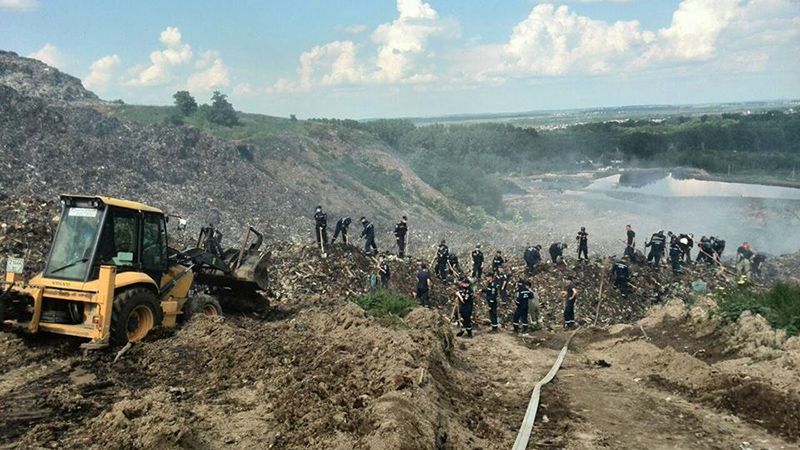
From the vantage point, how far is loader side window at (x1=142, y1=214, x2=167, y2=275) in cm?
1123

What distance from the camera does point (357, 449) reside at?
268 inches

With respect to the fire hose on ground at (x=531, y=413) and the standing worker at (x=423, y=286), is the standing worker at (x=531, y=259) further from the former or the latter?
the fire hose on ground at (x=531, y=413)

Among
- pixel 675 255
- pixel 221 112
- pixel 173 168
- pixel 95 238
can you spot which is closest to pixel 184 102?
pixel 221 112

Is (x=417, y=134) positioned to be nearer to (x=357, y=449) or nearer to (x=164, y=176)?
(x=164, y=176)

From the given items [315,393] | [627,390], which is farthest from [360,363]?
[627,390]

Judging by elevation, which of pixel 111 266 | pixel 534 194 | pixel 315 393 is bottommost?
pixel 534 194

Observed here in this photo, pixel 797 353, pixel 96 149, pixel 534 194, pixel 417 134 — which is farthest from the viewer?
pixel 417 134

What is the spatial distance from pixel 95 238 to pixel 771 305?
12.8 meters

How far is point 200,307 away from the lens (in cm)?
1243

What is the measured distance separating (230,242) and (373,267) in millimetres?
7380

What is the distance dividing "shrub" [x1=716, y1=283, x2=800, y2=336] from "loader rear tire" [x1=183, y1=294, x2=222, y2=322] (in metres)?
10.5

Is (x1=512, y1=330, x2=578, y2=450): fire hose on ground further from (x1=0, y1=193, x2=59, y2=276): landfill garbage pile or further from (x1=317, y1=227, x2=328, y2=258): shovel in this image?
(x1=0, y1=193, x2=59, y2=276): landfill garbage pile

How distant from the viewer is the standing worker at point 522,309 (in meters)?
18.4

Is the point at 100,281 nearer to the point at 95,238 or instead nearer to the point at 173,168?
the point at 95,238
